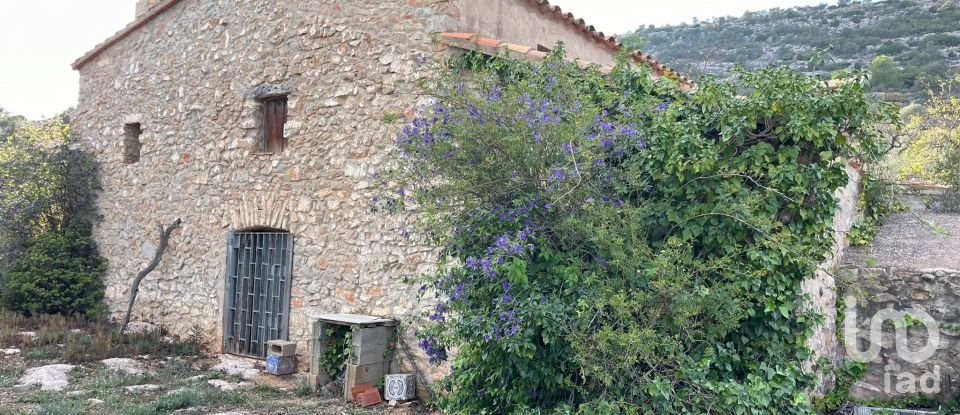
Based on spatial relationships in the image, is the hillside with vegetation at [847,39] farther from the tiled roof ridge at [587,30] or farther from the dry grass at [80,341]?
the dry grass at [80,341]

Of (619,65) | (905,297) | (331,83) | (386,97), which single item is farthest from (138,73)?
(905,297)

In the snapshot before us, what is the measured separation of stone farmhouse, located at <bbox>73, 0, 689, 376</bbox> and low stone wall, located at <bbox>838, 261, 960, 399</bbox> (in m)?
2.85

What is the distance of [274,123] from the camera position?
7.55 meters

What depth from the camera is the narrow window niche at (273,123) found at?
7468 mm

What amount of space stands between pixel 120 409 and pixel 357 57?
3.63 metres

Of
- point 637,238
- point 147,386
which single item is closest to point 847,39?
point 637,238

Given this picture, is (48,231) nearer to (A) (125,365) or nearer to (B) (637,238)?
(A) (125,365)

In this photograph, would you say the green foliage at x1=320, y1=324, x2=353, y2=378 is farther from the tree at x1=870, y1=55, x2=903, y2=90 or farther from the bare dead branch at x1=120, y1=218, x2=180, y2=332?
the tree at x1=870, y1=55, x2=903, y2=90

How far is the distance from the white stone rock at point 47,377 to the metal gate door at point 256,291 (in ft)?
5.32

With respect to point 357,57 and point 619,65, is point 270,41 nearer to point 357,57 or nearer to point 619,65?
point 357,57

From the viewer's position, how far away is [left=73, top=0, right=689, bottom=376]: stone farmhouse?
6.22 metres

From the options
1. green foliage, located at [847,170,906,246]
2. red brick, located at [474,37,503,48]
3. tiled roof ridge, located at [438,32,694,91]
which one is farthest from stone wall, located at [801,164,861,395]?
red brick, located at [474,37,503,48]

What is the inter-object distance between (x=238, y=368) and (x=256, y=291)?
87 cm

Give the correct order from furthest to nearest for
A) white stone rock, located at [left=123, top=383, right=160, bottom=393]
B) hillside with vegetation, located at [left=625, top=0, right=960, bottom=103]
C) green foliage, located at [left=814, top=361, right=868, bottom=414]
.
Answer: hillside with vegetation, located at [left=625, top=0, right=960, bottom=103], white stone rock, located at [left=123, top=383, right=160, bottom=393], green foliage, located at [left=814, top=361, right=868, bottom=414]
